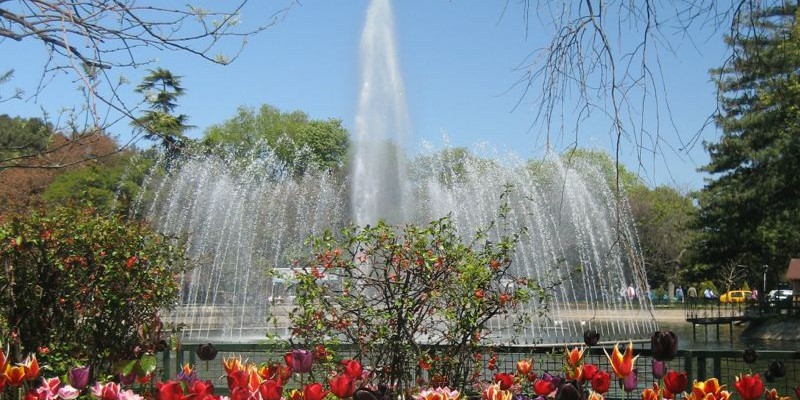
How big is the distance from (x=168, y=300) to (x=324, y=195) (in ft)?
103

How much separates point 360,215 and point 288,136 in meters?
41.2

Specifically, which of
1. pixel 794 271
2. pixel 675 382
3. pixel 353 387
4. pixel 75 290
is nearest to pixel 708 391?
pixel 675 382

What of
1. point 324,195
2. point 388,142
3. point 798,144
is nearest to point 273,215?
point 324,195

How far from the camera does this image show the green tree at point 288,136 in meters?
58.1

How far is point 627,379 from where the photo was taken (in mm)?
3475

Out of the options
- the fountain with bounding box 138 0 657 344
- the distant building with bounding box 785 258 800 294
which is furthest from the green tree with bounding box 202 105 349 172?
the distant building with bounding box 785 258 800 294

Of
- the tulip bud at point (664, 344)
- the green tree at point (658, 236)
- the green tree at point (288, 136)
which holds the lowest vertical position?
the tulip bud at point (664, 344)

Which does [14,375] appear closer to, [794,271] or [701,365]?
[701,365]

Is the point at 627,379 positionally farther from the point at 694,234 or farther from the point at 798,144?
the point at 694,234

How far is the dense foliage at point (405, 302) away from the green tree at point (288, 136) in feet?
164

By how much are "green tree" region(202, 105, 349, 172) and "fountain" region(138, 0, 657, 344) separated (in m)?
16.4

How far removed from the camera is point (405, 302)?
5059 millimetres

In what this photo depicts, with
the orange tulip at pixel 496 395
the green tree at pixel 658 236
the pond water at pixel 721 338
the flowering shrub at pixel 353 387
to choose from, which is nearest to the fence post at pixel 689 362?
the flowering shrub at pixel 353 387

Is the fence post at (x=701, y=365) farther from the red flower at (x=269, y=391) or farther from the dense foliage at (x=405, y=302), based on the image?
the red flower at (x=269, y=391)
